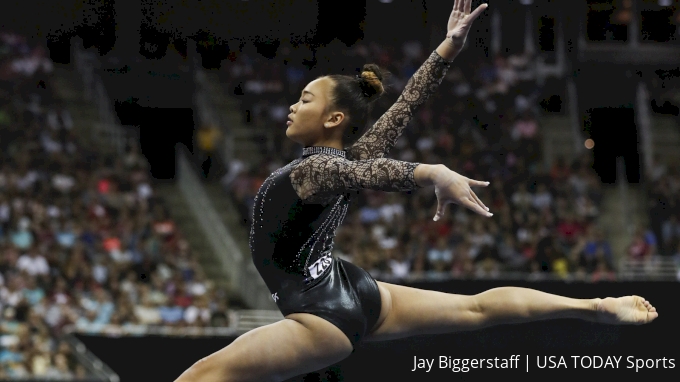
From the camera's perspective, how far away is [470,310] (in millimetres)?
3990

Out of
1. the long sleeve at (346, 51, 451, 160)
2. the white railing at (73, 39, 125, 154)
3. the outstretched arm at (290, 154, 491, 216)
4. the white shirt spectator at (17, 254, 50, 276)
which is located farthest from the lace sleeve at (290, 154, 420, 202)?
the white railing at (73, 39, 125, 154)

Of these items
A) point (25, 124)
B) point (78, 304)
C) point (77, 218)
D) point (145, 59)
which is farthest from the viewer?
point (145, 59)

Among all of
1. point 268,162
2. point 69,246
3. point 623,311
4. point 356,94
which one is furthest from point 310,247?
point 268,162

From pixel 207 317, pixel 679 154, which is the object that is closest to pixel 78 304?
pixel 207 317

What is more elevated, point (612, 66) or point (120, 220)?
point (612, 66)

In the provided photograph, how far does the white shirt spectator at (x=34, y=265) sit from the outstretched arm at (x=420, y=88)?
22.8ft

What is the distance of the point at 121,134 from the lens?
13.5 metres

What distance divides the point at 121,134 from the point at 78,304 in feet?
13.2

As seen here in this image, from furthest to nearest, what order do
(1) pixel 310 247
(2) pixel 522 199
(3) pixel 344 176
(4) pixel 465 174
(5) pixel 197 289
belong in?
(4) pixel 465 174, (2) pixel 522 199, (5) pixel 197 289, (1) pixel 310 247, (3) pixel 344 176

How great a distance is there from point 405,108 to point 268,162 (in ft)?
27.5

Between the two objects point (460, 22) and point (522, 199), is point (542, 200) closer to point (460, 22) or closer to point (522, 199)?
point (522, 199)

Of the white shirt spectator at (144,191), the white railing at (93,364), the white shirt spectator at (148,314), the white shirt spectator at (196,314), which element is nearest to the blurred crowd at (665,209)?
the white shirt spectator at (196,314)

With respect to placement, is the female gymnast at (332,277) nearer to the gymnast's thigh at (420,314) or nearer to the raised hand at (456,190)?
the gymnast's thigh at (420,314)

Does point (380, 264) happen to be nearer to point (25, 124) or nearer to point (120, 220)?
point (120, 220)
